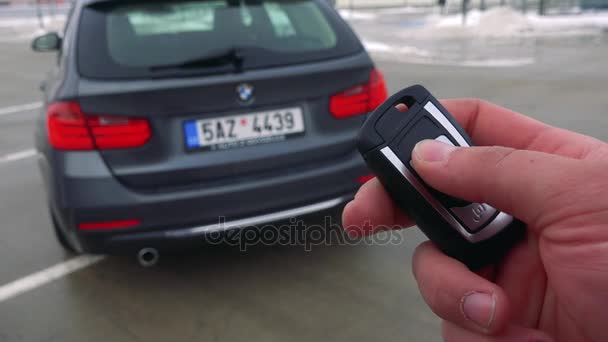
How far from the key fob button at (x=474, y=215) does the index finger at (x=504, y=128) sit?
0.92ft

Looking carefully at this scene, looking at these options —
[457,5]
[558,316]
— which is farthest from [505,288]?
[457,5]

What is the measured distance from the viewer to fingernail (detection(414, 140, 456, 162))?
3.53 ft

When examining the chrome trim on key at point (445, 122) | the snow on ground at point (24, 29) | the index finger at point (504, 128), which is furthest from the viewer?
the snow on ground at point (24, 29)

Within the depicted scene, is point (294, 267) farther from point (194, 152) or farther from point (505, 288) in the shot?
point (505, 288)

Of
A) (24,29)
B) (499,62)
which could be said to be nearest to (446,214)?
(499,62)

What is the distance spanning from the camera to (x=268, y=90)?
2445 millimetres

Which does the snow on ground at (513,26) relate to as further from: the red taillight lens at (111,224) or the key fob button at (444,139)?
the key fob button at (444,139)

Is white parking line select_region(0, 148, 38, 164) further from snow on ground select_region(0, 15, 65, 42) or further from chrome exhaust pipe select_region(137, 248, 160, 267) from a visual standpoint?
snow on ground select_region(0, 15, 65, 42)

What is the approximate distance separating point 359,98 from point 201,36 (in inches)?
33.7

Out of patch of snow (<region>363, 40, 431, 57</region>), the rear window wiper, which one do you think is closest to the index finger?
the rear window wiper

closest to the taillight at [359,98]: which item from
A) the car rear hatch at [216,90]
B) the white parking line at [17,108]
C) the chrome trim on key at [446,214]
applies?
the car rear hatch at [216,90]

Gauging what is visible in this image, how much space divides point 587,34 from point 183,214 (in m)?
14.8

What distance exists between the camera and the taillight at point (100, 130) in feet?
7.36

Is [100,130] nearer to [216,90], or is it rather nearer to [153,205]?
[153,205]
